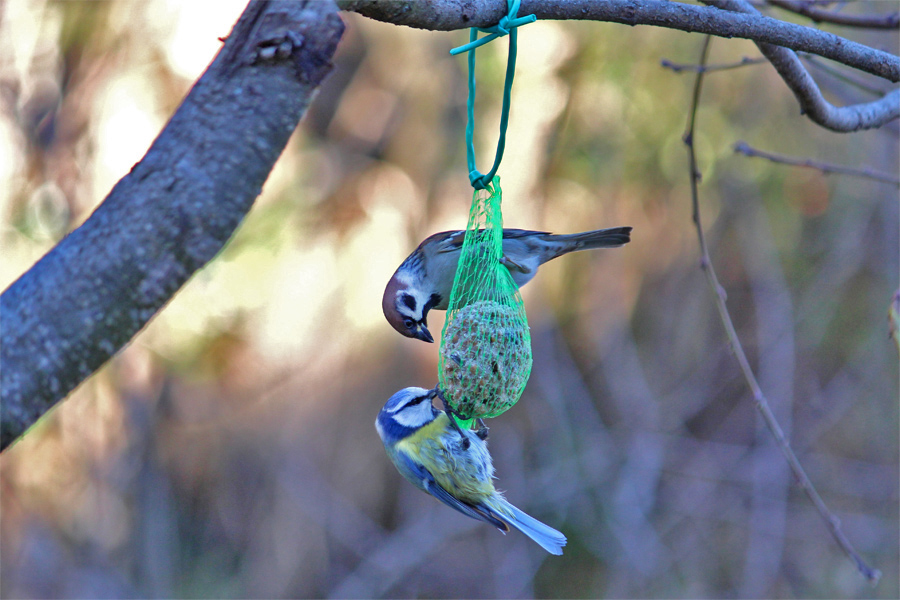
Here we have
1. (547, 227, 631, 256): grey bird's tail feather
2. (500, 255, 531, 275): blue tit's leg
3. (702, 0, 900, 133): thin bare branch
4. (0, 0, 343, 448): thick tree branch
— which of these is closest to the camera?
(0, 0, 343, 448): thick tree branch

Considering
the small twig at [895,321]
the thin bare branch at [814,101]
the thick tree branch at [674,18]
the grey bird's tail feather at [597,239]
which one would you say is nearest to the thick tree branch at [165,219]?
the thick tree branch at [674,18]

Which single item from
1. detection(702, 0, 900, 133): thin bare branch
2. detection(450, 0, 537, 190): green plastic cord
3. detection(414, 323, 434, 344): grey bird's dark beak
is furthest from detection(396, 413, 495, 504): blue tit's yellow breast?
detection(702, 0, 900, 133): thin bare branch

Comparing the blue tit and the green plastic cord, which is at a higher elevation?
the green plastic cord

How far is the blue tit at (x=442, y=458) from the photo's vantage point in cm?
270

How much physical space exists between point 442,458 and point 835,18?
209cm

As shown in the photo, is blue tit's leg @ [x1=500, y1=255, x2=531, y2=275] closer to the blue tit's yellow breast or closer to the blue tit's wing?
the blue tit's yellow breast

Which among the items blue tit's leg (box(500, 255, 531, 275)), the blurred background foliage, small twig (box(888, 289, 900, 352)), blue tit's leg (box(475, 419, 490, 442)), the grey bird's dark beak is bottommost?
the blurred background foliage

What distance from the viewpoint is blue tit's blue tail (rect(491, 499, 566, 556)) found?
251cm

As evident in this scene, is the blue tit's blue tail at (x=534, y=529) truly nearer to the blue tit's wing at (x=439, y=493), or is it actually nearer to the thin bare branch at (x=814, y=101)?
→ the blue tit's wing at (x=439, y=493)

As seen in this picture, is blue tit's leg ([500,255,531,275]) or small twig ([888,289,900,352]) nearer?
small twig ([888,289,900,352])

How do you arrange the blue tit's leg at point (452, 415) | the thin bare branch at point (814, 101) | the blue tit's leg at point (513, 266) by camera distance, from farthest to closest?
the blue tit's leg at point (513, 266)
the blue tit's leg at point (452, 415)
the thin bare branch at point (814, 101)

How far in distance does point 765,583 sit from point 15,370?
663cm

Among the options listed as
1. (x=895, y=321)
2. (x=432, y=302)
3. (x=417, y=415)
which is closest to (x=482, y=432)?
(x=417, y=415)

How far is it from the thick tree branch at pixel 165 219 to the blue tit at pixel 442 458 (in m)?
1.58
